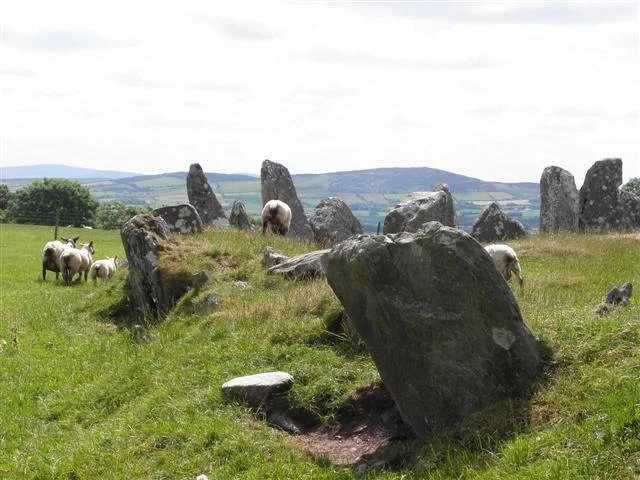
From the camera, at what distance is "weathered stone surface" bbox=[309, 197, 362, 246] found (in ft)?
115

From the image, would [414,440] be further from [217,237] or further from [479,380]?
[217,237]

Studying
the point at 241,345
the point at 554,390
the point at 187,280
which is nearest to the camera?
the point at 554,390

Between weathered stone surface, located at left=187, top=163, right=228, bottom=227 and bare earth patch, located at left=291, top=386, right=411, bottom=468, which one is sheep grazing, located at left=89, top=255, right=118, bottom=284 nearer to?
weathered stone surface, located at left=187, top=163, right=228, bottom=227

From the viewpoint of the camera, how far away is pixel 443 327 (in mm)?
9719

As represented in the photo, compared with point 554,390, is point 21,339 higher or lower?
lower

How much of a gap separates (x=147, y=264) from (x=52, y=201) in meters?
79.9

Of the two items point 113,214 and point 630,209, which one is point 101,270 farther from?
point 113,214

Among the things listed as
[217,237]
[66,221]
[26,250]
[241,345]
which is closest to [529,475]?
[241,345]

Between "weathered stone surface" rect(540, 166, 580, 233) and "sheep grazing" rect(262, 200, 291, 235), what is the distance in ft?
45.1

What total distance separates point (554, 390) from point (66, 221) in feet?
270

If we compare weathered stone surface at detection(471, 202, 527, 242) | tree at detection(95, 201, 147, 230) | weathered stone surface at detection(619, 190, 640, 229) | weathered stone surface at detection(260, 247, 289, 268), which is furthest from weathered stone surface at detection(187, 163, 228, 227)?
tree at detection(95, 201, 147, 230)

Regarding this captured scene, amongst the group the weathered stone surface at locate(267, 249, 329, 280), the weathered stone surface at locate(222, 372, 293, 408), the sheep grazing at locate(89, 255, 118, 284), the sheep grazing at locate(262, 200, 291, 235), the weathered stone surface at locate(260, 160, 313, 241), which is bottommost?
the sheep grazing at locate(89, 255, 118, 284)

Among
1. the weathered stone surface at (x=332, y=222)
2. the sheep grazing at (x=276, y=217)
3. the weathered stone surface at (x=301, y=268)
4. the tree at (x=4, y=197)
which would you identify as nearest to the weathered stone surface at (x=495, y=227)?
the weathered stone surface at (x=332, y=222)

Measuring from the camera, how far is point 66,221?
8550 cm
